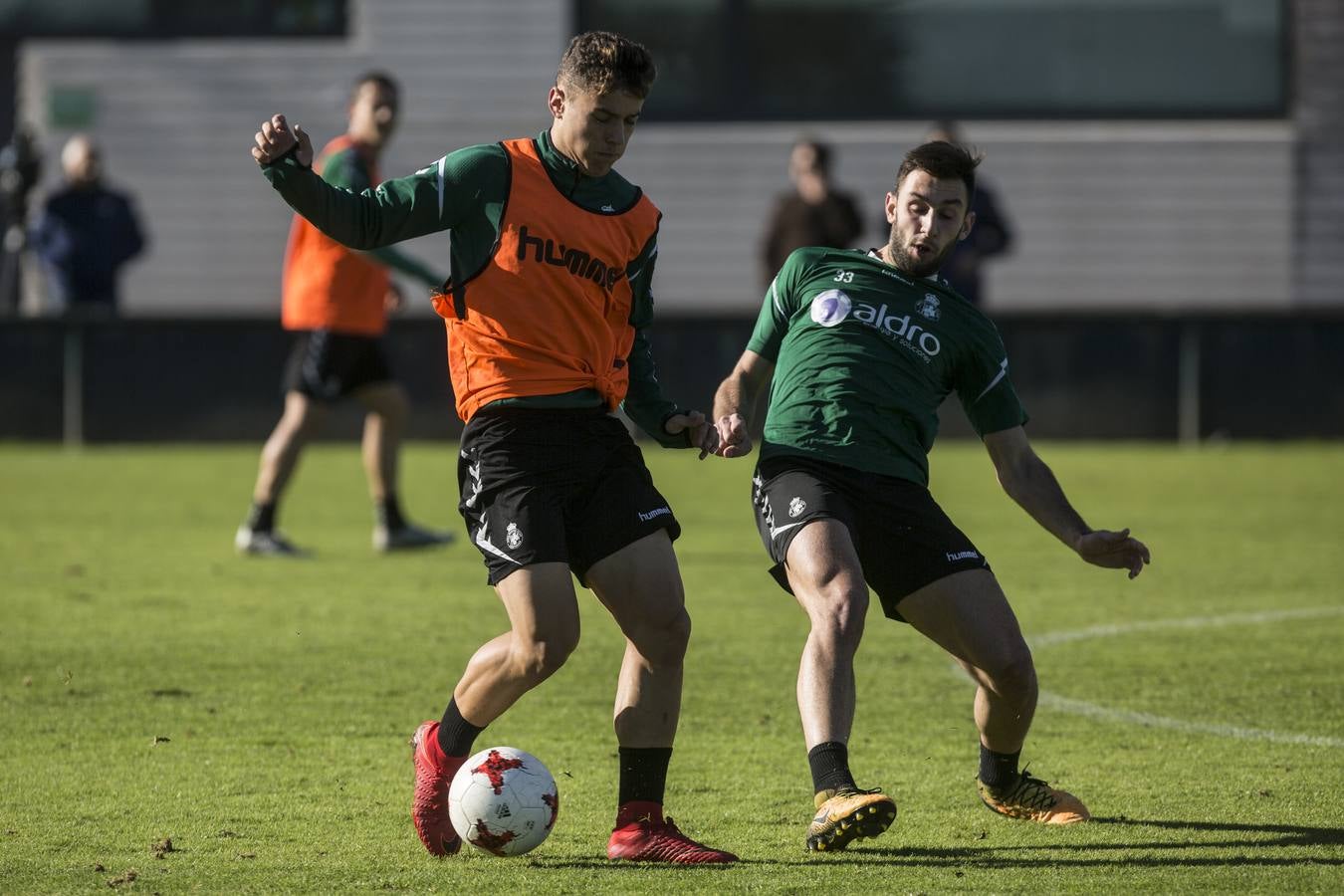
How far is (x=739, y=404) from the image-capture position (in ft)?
17.6

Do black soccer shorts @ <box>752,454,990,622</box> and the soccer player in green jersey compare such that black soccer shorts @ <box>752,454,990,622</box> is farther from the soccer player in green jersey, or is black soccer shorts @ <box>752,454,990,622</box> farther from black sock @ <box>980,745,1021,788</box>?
black sock @ <box>980,745,1021,788</box>

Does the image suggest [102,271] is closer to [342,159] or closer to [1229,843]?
[342,159]

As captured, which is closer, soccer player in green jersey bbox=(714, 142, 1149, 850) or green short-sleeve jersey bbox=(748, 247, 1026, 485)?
soccer player in green jersey bbox=(714, 142, 1149, 850)

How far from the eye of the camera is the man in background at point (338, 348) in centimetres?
1025

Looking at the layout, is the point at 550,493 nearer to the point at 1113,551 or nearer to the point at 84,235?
the point at 1113,551

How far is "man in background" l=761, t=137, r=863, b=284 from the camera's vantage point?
14672 mm

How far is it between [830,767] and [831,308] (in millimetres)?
1363

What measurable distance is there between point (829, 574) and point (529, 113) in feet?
52.4

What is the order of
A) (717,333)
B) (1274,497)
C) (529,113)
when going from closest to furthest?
1. (1274,497)
2. (717,333)
3. (529,113)

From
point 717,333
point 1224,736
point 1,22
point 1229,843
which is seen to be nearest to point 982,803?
point 1229,843

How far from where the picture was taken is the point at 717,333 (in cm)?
1664

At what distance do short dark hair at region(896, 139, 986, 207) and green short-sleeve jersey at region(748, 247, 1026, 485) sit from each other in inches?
11.7

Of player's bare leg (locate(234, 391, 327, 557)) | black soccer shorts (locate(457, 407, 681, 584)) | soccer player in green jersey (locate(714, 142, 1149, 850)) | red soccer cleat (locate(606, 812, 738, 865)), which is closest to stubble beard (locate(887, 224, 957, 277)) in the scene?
soccer player in green jersey (locate(714, 142, 1149, 850))

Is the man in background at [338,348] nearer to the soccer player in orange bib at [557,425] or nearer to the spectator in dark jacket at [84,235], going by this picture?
the soccer player in orange bib at [557,425]
